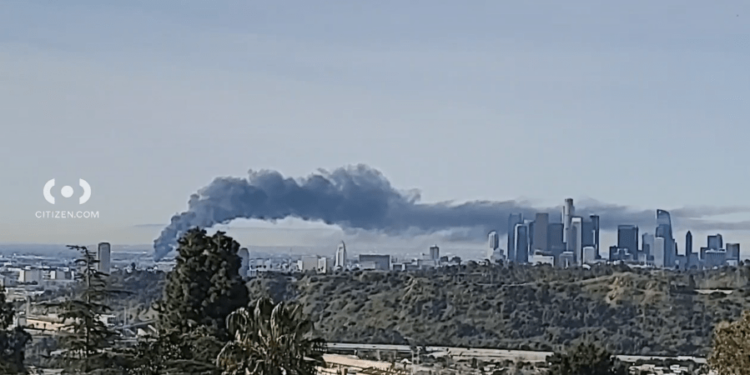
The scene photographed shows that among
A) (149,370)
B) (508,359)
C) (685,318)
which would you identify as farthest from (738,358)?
(685,318)

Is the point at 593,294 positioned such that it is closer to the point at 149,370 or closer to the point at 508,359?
the point at 508,359

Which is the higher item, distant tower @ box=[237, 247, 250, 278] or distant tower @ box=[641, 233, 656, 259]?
distant tower @ box=[641, 233, 656, 259]

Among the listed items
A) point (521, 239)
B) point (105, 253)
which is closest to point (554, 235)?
point (521, 239)

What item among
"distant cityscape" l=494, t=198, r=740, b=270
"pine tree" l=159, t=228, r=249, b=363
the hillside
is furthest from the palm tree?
"distant cityscape" l=494, t=198, r=740, b=270

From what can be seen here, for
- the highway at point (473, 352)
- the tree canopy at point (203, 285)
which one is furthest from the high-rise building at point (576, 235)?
the tree canopy at point (203, 285)

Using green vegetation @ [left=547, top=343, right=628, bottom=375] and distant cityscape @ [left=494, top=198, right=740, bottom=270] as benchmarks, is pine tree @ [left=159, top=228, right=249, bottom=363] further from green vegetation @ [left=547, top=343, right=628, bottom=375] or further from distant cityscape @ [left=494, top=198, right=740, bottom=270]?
distant cityscape @ [left=494, top=198, right=740, bottom=270]

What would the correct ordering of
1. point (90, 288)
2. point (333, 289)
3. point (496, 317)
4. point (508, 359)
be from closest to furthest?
point (90, 288)
point (508, 359)
point (496, 317)
point (333, 289)
